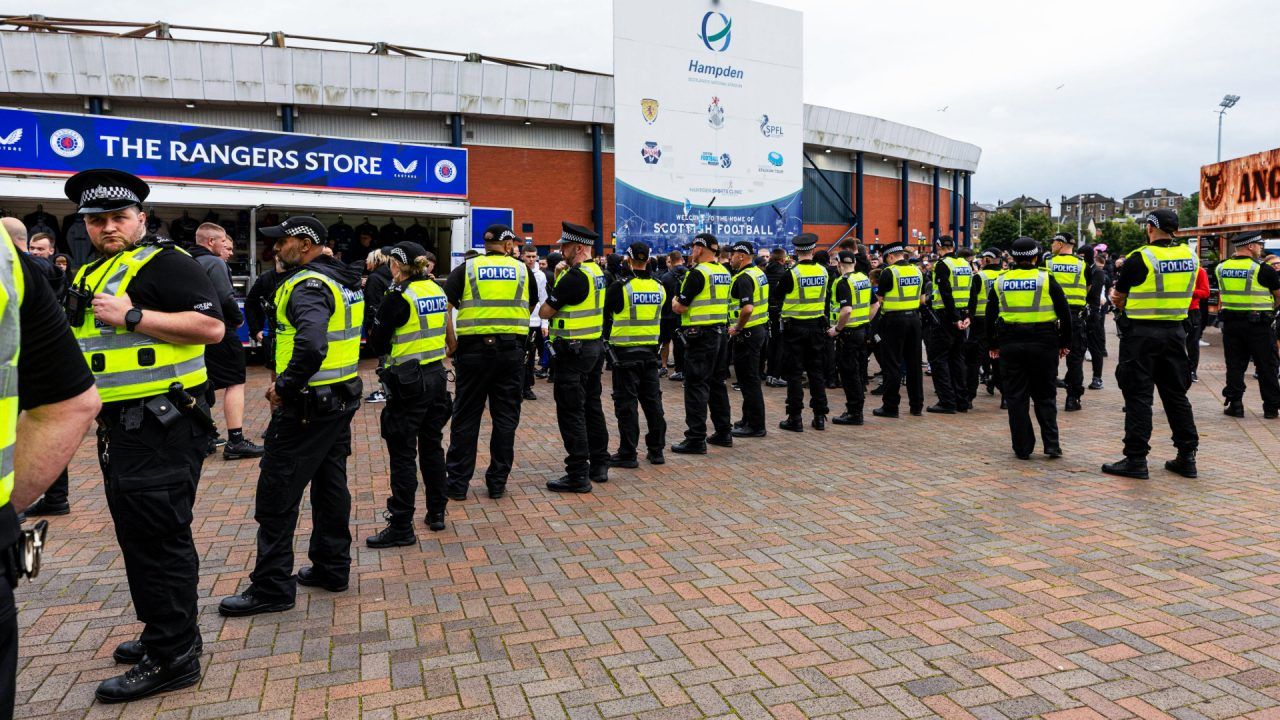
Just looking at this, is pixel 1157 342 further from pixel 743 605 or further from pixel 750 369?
pixel 743 605

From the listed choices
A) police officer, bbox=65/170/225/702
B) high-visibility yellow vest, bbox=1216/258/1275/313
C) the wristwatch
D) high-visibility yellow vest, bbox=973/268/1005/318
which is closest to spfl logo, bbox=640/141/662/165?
high-visibility yellow vest, bbox=973/268/1005/318

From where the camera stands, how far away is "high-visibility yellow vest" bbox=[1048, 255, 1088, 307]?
9.55 metres

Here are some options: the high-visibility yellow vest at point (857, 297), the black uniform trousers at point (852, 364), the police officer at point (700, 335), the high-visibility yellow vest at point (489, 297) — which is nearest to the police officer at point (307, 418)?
the high-visibility yellow vest at point (489, 297)

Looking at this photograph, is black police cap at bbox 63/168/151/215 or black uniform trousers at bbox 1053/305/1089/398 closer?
black police cap at bbox 63/168/151/215

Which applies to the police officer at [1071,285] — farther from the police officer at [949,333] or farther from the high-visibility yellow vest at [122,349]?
the high-visibility yellow vest at [122,349]

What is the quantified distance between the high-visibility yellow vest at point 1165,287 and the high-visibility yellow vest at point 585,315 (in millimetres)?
4140

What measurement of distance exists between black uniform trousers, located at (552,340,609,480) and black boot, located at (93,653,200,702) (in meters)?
3.29

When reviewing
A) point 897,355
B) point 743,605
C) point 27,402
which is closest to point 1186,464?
point 897,355

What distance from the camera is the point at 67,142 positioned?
11.7 m

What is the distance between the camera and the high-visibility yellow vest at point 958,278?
33.7 feet

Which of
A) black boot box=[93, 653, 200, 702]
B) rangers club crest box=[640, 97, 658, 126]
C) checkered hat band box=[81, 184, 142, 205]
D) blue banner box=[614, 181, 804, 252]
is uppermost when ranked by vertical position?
rangers club crest box=[640, 97, 658, 126]

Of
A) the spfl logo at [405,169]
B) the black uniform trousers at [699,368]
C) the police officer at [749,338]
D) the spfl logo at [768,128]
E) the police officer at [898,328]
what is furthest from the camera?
the spfl logo at [768,128]

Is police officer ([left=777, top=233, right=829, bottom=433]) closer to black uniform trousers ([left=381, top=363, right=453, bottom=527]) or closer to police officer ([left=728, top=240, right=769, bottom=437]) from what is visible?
police officer ([left=728, top=240, right=769, bottom=437])

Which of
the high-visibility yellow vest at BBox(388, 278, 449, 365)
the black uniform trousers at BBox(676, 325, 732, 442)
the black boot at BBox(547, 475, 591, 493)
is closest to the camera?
the high-visibility yellow vest at BBox(388, 278, 449, 365)
